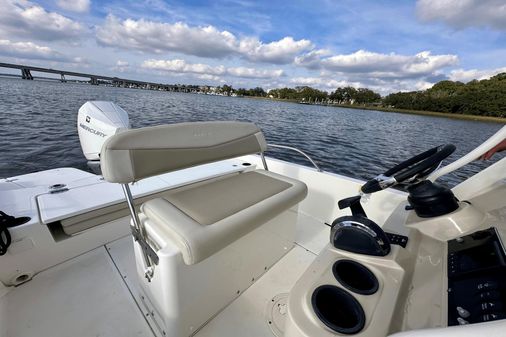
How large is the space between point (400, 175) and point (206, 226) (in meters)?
0.83

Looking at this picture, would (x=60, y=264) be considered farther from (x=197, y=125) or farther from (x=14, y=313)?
(x=197, y=125)

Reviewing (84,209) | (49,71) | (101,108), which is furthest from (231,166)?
(49,71)

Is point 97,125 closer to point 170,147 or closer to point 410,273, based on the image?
point 170,147

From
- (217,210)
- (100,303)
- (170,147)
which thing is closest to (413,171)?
(217,210)

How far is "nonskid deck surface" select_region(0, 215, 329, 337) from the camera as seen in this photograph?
116 centimetres

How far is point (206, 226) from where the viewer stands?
104cm

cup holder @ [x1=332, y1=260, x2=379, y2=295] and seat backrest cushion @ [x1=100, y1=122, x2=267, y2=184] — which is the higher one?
seat backrest cushion @ [x1=100, y1=122, x2=267, y2=184]

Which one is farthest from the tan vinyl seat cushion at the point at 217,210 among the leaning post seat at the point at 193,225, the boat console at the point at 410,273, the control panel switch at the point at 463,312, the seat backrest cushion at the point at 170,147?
the control panel switch at the point at 463,312

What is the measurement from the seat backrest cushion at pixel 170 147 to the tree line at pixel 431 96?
3815 cm

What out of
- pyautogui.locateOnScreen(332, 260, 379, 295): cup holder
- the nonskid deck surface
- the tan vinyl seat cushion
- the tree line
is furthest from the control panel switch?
the tree line

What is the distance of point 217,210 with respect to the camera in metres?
1.16

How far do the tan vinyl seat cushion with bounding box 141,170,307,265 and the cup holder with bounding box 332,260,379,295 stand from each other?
459 millimetres

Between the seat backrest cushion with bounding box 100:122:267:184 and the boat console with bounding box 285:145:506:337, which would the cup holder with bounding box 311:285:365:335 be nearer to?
the boat console with bounding box 285:145:506:337

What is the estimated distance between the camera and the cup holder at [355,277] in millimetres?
796
